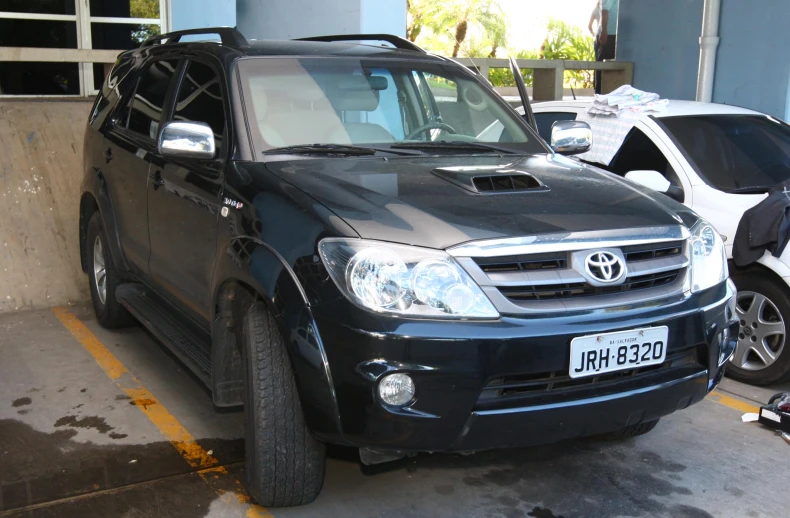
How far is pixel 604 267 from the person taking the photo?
3.26 m

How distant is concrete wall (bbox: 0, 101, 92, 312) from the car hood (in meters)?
3.59

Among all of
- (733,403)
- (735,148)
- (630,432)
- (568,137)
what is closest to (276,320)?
(630,432)

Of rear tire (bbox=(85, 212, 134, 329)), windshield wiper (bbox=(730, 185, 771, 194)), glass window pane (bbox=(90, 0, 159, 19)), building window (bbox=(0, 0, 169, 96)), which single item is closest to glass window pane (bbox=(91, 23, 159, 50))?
building window (bbox=(0, 0, 169, 96))

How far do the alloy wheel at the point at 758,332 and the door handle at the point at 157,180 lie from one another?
3.32 meters

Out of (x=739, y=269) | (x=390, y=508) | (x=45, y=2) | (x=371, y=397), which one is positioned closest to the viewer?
(x=371, y=397)

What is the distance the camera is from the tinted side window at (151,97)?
4926mm

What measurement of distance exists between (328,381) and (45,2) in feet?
33.1

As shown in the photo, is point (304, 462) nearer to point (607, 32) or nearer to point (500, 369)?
point (500, 369)

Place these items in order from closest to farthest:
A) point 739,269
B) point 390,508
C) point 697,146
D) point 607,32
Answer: point 390,508, point 739,269, point 697,146, point 607,32

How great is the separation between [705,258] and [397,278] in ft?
4.50

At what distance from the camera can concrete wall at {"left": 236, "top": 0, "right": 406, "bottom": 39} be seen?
8328mm

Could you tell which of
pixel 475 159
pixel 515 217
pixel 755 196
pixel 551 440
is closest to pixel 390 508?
pixel 551 440

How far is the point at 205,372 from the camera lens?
13.1 ft

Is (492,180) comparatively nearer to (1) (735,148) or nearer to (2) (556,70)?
(1) (735,148)
